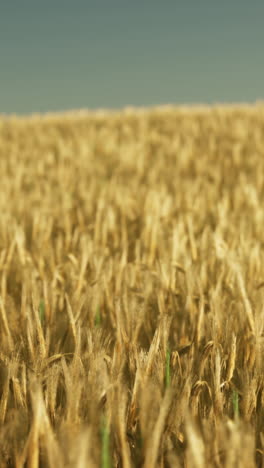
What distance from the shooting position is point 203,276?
4.84 feet

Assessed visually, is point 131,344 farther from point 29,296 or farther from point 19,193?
point 19,193

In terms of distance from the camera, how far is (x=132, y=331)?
1079 mm

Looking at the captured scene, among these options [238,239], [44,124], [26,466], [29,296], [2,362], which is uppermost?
[44,124]

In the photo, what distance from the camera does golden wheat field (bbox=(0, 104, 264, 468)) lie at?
27.5 inches

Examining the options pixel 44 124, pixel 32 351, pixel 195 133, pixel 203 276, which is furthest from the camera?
pixel 44 124

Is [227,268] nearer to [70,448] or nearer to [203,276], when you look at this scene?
[203,276]

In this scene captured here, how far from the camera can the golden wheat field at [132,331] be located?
0.70 metres

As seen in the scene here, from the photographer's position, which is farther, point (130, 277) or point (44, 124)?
point (44, 124)

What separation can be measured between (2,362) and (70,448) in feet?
1.47

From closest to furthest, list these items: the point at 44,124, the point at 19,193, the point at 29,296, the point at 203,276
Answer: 1. the point at 29,296
2. the point at 203,276
3. the point at 19,193
4. the point at 44,124

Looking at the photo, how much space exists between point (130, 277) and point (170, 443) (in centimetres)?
74

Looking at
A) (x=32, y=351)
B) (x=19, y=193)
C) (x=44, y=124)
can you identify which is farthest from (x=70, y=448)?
(x=44, y=124)

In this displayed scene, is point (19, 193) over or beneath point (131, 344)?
over

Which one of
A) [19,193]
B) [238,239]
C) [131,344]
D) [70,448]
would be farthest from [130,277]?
[19,193]
